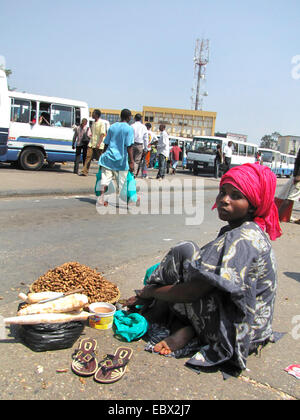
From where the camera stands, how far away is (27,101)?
13.4 meters

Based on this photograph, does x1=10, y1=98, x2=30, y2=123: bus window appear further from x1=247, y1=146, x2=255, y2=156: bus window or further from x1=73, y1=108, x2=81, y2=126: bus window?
x1=247, y1=146, x2=255, y2=156: bus window

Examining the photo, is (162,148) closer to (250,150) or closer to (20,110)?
(20,110)

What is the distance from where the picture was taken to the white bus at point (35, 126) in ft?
40.5

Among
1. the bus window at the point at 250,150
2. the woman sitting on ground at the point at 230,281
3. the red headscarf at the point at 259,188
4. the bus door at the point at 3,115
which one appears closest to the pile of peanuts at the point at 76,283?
the woman sitting on ground at the point at 230,281

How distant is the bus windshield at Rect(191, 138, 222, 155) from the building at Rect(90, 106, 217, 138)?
30.4 m

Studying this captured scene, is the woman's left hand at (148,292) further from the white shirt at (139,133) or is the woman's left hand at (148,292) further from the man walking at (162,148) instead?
the man walking at (162,148)

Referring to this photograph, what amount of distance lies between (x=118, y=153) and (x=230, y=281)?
587 cm

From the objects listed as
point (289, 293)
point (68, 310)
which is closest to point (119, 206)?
point (289, 293)

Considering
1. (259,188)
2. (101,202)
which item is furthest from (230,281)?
(101,202)

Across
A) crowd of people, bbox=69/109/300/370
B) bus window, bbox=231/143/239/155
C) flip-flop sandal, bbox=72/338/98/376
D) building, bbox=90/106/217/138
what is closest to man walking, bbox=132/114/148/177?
crowd of people, bbox=69/109/300/370

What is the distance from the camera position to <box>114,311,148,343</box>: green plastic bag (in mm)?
2666

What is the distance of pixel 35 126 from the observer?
13586 mm

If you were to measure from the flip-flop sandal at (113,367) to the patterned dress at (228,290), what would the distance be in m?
0.22

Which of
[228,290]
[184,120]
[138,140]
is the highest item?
[184,120]
